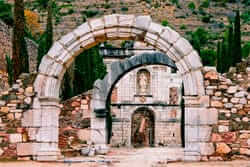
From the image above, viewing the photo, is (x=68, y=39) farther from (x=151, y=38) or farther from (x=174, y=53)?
(x=174, y=53)

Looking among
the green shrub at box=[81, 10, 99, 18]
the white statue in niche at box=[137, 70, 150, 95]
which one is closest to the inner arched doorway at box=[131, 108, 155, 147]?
the white statue in niche at box=[137, 70, 150, 95]

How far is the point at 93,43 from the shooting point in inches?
427

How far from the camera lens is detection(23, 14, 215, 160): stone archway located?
10391 millimetres

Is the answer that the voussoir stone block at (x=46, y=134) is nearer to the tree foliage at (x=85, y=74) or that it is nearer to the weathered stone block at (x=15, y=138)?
the weathered stone block at (x=15, y=138)

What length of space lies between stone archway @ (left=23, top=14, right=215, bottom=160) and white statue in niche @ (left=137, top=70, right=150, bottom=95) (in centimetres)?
1996

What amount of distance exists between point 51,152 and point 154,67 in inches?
820

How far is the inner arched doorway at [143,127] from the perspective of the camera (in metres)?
29.9

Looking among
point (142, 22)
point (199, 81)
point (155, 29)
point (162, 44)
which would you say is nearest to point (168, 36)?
point (162, 44)

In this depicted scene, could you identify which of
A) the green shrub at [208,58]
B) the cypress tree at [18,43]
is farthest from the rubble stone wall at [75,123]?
the green shrub at [208,58]

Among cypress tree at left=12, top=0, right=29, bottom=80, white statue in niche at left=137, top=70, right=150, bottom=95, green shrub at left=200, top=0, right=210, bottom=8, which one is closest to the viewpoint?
cypress tree at left=12, top=0, right=29, bottom=80

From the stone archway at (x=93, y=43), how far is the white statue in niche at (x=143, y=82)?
1996cm

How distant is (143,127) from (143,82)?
2848 millimetres

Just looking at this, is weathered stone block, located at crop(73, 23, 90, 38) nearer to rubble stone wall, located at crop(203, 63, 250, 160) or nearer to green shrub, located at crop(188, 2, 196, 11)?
rubble stone wall, located at crop(203, 63, 250, 160)

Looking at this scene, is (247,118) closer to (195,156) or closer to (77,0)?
(195,156)
